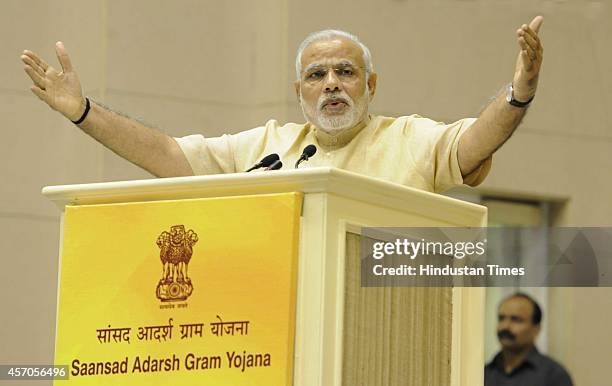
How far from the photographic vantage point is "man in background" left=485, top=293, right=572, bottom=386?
559cm

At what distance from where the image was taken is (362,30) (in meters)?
7.33

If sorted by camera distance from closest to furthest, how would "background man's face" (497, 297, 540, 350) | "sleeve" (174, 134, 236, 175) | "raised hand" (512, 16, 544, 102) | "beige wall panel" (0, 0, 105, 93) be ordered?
1. "raised hand" (512, 16, 544, 102)
2. "sleeve" (174, 134, 236, 175)
3. "background man's face" (497, 297, 540, 350)
4. "beige wall panel" (0, 0, 105, 93)

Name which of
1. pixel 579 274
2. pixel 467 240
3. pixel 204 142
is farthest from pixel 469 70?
pixel 467 240

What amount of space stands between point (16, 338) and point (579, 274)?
9.94 feet

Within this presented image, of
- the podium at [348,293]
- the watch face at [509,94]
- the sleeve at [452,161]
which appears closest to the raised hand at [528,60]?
the watch face at [509,94]

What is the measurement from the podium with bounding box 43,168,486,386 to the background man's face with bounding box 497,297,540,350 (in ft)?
6.84

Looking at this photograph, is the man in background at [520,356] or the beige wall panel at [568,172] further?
the beige wall panel at [568,172]

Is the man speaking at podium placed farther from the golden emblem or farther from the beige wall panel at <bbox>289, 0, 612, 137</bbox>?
the beige wall panel at <bbox>289, 0, 612, 137</bbox>

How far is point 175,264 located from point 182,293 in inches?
2.8

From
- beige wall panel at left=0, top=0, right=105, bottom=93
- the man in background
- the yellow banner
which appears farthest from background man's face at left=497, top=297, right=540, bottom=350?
the yellow banner

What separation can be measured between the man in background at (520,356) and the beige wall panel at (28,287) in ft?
7.56

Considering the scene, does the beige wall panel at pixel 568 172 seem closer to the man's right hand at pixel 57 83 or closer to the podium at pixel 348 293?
the man's right hand at pixel 57 83

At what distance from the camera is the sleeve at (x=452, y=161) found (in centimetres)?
412

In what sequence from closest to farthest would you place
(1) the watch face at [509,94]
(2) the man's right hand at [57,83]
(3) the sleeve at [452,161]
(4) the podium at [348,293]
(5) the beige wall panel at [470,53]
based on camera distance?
(4) the podium at [348,293] < (1) the watch face at [509,94] < (3) the sleeve at [452,161] < (2) the man's right hand at [57,83] < (5) the beige wall panel at [470,53]
